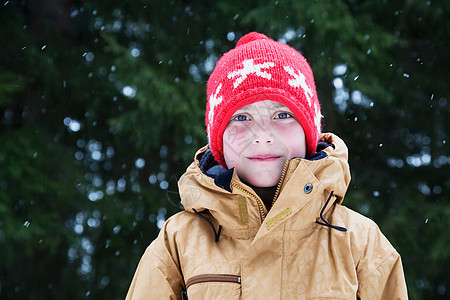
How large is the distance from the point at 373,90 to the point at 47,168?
3.05 metres

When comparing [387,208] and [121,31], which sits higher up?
[121,31]

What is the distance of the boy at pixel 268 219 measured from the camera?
5.40ft

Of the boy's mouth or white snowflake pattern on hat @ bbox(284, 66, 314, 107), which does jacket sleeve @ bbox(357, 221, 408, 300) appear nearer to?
the boy's mouth

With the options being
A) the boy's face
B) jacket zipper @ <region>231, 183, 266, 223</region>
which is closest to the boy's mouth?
the boy's face

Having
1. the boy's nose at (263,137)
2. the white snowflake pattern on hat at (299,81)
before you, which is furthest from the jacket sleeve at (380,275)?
the white snowflake pattern on hat at (299,81)

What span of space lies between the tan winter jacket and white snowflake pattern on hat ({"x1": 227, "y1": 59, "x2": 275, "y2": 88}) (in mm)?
387

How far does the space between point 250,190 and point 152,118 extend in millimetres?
2695

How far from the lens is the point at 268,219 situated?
1.65m

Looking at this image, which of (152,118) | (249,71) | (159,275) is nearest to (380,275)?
(159,275)

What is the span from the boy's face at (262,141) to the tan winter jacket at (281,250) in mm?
77

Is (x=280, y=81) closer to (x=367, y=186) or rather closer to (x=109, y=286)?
(x=367, y=186)

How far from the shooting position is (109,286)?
4652 millimetres

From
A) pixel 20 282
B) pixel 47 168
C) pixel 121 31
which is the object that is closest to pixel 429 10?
pixel 121 31

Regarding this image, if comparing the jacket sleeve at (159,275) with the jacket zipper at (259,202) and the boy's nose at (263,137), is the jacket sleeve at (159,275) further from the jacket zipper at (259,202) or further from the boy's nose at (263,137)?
the boy's nose at (263,137)
